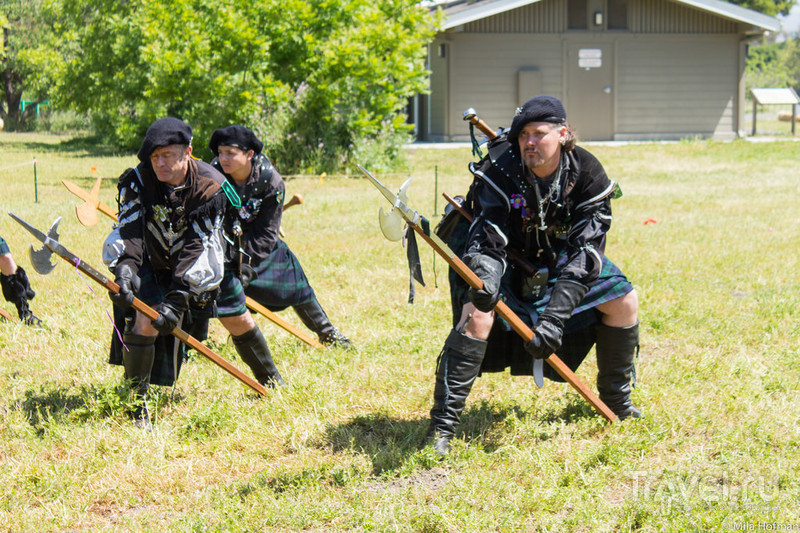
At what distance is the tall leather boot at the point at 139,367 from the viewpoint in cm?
465

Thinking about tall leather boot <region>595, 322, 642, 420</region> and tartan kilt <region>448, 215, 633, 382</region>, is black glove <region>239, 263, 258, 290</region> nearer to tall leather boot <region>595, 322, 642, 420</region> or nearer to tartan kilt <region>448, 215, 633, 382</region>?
tartan kilt <region>448, 215, 633, 382</region>

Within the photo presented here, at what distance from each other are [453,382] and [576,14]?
20687mm

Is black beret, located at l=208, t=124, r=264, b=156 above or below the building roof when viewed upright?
below

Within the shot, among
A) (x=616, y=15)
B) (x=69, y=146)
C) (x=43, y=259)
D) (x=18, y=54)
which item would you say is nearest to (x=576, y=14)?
(x=616, y=15)

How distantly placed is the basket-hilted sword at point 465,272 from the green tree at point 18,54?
25.8 meters

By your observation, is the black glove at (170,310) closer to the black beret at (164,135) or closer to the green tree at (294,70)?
the black beret at (164,135)

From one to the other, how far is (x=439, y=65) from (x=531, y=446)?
66.6ft

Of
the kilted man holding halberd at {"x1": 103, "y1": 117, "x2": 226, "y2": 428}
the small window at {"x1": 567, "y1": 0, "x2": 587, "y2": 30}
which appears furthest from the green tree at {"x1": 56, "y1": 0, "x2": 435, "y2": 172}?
the kilted man holding halberd at {"x1": 103, "y1": 117, "x2": 226, "y2": 428}

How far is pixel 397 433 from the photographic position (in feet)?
15.0

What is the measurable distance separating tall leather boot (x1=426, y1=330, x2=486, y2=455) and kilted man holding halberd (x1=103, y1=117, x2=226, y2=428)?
→ 1.27 m

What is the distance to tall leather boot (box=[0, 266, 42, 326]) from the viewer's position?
6.64 meters

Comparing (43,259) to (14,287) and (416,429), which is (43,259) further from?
(14,287)

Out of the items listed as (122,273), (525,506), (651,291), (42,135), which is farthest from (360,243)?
(42,135)

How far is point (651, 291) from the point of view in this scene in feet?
24.9
